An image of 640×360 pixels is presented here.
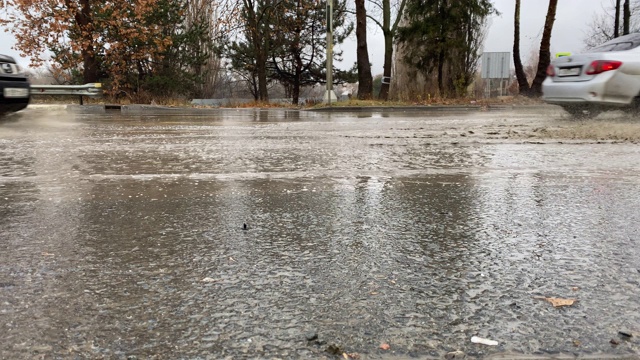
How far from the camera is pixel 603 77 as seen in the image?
724 centimetres

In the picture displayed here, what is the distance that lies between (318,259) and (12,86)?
6.78m

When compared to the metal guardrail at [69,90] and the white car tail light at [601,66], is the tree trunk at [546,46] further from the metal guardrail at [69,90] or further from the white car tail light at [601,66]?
the metal guardrail at [69,90]

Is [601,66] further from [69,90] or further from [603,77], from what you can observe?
[69,90]

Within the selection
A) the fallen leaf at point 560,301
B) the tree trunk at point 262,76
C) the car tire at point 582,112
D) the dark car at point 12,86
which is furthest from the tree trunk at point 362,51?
the fallen leaf at point 560,301

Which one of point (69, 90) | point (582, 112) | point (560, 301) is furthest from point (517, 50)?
point (560, 301)

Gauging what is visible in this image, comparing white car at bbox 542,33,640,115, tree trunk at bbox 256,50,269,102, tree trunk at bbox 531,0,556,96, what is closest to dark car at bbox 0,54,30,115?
white car at bbox 542,33,640,115

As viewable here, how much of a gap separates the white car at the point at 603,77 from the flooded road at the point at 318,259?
367 cm

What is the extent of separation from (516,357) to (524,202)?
5.99 feet

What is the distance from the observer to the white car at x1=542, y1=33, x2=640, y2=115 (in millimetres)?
7191

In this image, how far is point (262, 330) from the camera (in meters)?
1.36

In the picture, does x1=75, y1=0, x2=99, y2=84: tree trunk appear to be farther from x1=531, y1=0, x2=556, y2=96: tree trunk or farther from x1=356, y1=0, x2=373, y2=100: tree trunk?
x1=531, y1=0, x2=556, y2=96: tree trunk

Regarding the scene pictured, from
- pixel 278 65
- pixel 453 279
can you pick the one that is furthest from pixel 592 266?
pixel 278 65

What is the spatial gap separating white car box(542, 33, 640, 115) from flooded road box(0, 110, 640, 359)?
12.0 ft

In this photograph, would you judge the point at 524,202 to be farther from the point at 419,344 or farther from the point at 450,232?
the point at 419,344
